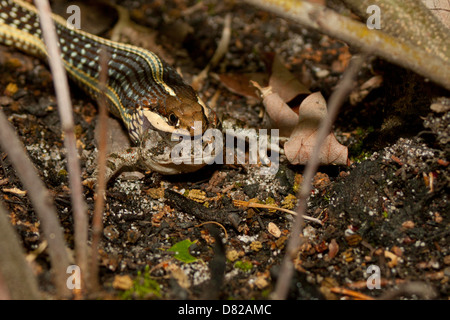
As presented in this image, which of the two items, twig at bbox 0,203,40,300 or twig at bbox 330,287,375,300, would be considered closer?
twig at bbox 0,203,40,300

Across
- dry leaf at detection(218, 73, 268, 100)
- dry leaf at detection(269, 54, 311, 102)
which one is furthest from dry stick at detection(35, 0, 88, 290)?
dry leaf at detection(218, 73, 268, 100)

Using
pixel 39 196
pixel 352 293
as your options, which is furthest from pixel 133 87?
pixel 352 293

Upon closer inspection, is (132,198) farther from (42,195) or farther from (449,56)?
(449,56)

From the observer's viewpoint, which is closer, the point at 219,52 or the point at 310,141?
the point at 310,141

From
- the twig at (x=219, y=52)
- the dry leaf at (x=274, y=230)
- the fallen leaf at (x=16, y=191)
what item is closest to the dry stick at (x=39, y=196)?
the fallen leaf at (x=16, y=191)

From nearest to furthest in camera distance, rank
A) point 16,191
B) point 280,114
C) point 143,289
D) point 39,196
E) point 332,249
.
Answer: point 39,196 → point 143,289 → point 332,249 → point 16,191 → point 280,114

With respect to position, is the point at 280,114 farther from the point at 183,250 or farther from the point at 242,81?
the point at 183,250

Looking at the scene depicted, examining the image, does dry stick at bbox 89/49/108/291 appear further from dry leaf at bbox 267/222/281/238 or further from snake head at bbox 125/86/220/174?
dry leaf at bbox 267/222/281/238
